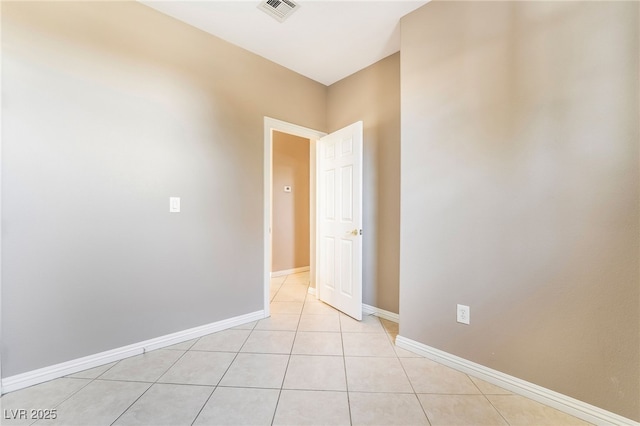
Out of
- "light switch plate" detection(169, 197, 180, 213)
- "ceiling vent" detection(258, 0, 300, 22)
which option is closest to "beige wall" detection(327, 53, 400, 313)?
"ceiling vent" detection(258, 0, 300, 22)

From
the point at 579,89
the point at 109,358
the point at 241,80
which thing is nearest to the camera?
the point at 579,89

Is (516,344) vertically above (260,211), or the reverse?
(260,211)

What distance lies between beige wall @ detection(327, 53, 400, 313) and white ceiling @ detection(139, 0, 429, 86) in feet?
0.72

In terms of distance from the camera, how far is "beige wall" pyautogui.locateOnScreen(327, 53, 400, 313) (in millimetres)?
2416

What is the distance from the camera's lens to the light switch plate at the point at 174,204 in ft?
6.32

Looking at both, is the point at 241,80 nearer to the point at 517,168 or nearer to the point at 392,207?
the point at 392,207

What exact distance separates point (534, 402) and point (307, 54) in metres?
3.13

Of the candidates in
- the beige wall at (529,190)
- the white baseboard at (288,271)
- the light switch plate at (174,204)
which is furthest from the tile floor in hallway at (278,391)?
the white baseboard at (288,271)

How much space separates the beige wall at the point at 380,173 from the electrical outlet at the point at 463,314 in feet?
2.66

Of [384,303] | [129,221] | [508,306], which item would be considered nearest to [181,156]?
[129,221]

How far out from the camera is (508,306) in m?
1.44

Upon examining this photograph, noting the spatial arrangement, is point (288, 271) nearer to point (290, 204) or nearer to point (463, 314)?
point (290, 204)

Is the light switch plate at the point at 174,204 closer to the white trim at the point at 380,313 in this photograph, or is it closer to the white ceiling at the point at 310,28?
the white ceiling at the point at 310,28

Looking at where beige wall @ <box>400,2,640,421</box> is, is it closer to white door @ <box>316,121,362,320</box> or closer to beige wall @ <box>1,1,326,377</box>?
white door @ <box>316,121,362,320</box>
